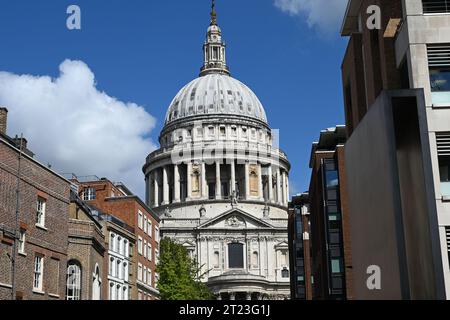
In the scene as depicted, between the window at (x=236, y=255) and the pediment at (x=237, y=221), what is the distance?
3101 mm

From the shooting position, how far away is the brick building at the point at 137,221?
68.5 metres

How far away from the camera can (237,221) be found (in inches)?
5025

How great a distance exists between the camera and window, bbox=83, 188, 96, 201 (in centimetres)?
7431

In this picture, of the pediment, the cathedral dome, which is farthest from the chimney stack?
the cathedral dome

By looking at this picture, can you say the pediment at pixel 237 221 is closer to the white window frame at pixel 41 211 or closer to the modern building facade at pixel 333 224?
the modern building facade at pixel 333 224

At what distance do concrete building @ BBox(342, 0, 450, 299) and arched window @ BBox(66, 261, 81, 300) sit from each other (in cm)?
2090

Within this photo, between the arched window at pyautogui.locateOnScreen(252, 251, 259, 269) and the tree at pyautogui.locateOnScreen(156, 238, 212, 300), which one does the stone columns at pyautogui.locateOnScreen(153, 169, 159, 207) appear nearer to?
the arched window at pyautogui.locateOnScreen(252, 251, 259, 269)

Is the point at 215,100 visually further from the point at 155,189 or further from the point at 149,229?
the point at 149,229

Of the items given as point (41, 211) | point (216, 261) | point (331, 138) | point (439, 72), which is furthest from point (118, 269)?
point (216, 261)

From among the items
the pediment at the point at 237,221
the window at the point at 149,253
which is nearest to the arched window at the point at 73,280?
the window at the point at 149,253

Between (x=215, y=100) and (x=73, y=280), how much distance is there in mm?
113247
